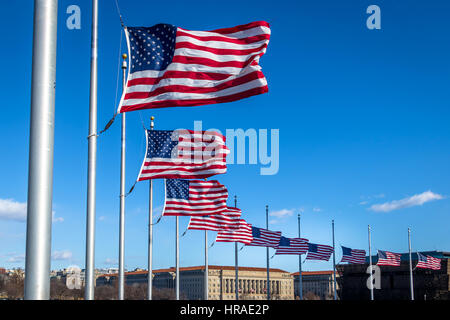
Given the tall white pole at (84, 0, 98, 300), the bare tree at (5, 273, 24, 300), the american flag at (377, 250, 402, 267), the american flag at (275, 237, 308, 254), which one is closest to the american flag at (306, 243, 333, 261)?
the american flag at (275, 237, 308, 254)

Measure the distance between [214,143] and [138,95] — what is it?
11.9 m

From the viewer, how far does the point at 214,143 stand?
25875mm

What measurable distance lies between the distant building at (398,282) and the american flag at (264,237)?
60971mm

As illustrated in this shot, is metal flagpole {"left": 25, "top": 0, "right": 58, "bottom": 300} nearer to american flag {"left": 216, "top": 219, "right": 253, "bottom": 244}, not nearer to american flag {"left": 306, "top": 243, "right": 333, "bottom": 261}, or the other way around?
american flag {"left": 216, "top": 219, "right": 253, "bottom": 244}

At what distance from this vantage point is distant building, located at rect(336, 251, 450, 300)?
358 feet

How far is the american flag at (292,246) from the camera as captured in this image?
6034 centimetres

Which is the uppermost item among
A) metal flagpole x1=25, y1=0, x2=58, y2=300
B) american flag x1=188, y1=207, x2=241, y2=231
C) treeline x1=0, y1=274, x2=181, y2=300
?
american flag x1=188, y1=207, x2=241, y2=231

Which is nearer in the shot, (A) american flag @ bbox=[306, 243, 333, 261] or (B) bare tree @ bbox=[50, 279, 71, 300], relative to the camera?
(A) american flag @ bbox=[306, 243, 333, 261]

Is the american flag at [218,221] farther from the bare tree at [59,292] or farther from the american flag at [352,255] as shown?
the bare tree at [59,292]

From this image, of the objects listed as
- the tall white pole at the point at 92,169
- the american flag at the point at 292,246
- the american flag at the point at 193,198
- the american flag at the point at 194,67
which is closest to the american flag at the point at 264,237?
the american flag at the point at 292,246

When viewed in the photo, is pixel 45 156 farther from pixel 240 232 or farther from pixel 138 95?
pixel 240 232

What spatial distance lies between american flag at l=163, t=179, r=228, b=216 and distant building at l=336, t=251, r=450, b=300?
83669 millimetres
